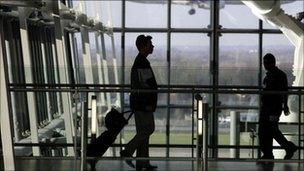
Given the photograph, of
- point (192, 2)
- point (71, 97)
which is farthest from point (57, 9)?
point (192, 2)

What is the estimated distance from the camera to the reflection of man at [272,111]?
22.9ft

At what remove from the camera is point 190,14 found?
16.7 metres

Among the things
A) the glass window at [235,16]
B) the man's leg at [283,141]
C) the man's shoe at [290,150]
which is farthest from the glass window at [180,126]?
the glass window at [235,16]

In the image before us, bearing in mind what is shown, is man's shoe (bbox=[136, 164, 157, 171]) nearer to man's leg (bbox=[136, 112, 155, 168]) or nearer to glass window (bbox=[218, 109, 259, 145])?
man's leg (bbox=[136, 112, 155, 168])

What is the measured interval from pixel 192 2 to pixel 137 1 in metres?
1.51

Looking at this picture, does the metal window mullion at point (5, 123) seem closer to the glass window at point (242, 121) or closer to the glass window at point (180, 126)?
the glass window at point (180, 126)

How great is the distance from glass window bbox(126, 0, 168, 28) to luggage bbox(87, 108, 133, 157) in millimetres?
9568

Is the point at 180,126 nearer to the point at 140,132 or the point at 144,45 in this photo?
the point at 140,132

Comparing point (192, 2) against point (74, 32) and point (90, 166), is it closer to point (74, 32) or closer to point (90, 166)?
point (74, 32)

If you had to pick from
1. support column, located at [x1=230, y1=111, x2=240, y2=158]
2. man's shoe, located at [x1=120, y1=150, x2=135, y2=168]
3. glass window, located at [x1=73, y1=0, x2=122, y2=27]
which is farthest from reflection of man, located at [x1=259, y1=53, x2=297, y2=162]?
glass window, located at [x1=73, y1=0, x2=122, y2=27]

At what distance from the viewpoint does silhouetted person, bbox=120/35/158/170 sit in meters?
6.52

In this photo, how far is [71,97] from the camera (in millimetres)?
7000

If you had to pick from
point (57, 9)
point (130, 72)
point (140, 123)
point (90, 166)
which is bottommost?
point (90, 166)

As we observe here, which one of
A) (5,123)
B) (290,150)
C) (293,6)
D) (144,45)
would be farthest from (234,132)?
(293,6)
